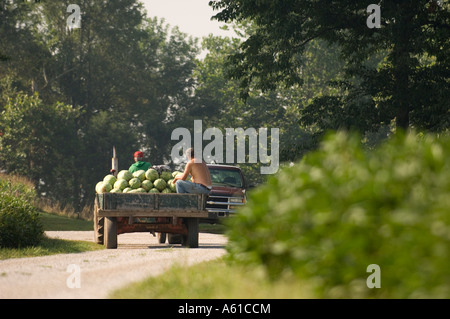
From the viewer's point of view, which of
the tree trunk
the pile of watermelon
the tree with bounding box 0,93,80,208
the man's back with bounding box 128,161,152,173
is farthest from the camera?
the tree with bounding box 0,93,80,208

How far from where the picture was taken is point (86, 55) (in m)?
62.9

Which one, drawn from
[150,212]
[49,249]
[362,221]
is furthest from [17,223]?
[362,221]

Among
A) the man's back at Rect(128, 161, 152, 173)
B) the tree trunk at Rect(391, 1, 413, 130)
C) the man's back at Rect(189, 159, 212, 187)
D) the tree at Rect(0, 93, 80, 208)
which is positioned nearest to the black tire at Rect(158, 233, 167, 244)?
the man's back at Rect(128, 161, 152, 173)

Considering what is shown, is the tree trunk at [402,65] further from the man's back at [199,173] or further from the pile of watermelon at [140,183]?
the pile of watermelon at [140,183]

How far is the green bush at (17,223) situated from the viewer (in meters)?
16.3

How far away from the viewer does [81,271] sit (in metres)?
11.4

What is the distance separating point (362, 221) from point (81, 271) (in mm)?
5926

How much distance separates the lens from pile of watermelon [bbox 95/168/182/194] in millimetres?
17578

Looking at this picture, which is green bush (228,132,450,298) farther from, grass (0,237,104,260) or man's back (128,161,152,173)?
man's back (128,161,152,173)

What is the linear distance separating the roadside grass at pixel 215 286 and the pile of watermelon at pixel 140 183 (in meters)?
7.31

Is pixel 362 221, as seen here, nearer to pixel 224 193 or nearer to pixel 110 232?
pixel 110 232

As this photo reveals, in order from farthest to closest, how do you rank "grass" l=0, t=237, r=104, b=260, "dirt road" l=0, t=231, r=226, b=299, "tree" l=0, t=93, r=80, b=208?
1. "tree" l=0, t=93, r=80, b=208
2. "grass" l=0, t=237, r=104, b=260
3. "dirt road" l=0, t=231, r=226, b=299

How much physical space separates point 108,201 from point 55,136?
39.2 meters

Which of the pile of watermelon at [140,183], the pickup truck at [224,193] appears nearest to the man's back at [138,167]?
the pile of watermelon at [140,183]
